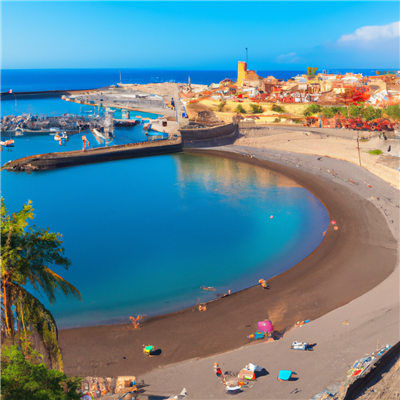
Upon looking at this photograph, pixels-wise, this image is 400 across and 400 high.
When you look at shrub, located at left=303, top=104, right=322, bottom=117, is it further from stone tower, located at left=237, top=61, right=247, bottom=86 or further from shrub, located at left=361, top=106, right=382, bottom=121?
stone tower, located at left=237, top=61, right=247, bottom=86

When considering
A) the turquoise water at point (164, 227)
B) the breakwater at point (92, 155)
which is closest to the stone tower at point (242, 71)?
the breakwater at point (92, 155)

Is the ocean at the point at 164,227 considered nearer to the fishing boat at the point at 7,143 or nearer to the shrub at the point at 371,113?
the fishing boat at the point at 7,143

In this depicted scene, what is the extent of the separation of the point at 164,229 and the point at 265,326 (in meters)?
Answer: 10.2

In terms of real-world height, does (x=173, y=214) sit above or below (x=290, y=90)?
below

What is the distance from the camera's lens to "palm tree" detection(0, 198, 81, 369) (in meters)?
5.62

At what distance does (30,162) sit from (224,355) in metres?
29.8

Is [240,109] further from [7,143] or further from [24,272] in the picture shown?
[24,272]

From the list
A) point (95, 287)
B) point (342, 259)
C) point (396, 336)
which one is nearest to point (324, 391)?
point (396, 336)

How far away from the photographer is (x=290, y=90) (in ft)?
176

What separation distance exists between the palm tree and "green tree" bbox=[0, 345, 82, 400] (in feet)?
2.54

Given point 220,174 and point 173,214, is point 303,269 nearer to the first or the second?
point 173,214

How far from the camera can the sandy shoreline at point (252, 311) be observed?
10.5 m

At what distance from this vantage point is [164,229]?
803 inches

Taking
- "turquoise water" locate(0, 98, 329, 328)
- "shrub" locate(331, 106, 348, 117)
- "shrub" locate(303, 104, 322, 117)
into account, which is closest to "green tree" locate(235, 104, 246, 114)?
"shrub" locate(303, 104, 322, 117)
